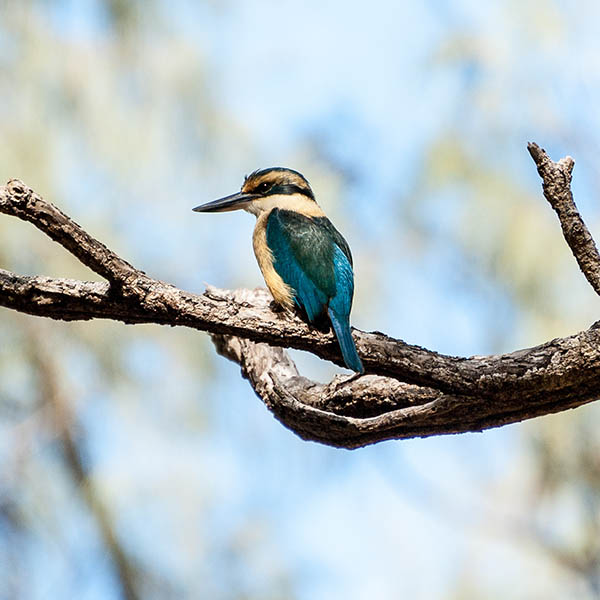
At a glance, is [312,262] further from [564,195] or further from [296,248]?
[564,195]

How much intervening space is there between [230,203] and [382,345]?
1485 mm

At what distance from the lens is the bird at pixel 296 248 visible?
249cm

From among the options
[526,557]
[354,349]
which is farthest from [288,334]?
[526,557]

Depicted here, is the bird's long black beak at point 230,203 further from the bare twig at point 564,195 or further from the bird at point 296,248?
the bare twig at point 564,195

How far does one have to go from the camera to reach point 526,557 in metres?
4.17

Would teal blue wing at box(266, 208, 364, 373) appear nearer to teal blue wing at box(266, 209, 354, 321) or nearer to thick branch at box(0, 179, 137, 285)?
teal blue wing at box(266, 209, 354, 321)

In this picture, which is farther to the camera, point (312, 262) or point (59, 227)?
point (312, 262)

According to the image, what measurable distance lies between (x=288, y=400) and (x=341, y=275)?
539 mm

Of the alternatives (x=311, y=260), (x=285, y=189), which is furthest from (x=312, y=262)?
(x=285, y=189)

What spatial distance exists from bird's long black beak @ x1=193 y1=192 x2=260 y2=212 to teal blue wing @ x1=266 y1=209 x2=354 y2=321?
0.33m

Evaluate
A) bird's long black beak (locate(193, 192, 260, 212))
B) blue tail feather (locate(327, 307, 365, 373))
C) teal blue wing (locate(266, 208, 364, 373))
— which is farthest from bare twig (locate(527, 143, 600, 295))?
bird's long black beak (locate(193, 192, 260, 212))

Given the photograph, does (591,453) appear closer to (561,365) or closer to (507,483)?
(507,483)

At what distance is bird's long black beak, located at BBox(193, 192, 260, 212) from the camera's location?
3342mm

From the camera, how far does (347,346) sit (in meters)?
1.98
